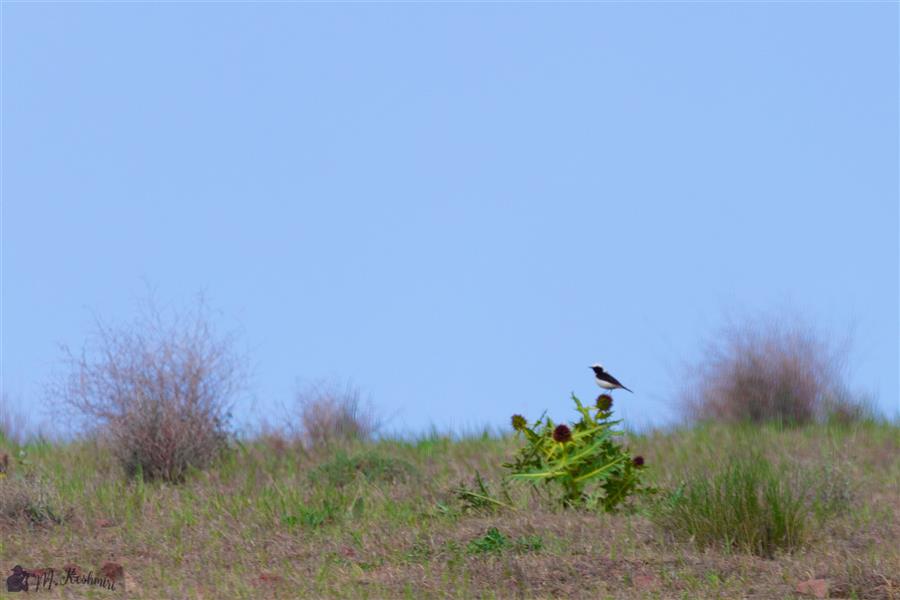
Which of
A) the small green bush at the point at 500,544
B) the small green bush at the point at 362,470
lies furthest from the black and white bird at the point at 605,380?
the small green bush at the point at 362,470

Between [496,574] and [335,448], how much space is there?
20.1 ft

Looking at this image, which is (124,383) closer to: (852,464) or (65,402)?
(65,402)

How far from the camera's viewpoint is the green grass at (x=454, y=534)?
648 centimetres

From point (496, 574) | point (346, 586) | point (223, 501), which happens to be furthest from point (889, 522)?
point (223, 501)

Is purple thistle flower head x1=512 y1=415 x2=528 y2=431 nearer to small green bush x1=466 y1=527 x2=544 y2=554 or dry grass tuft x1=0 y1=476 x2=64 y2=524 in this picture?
small green bush x1=466 y1=527 x2=544 y2=554

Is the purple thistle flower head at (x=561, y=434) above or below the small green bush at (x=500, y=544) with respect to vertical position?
above

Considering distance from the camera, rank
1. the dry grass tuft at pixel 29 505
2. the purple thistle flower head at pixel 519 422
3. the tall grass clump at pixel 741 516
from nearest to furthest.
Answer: the tall grass clump at pixel 741 516
the purple thistle flower head at pixel 519 422
the dry grass tuft at pixel 29 505

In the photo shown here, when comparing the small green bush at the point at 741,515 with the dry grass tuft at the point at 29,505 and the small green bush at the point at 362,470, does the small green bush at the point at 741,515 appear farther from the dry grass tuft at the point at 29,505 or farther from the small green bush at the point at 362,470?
the dry grass tuft at the point at 29,505

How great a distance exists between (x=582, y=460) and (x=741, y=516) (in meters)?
1.41

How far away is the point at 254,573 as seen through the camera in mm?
6980

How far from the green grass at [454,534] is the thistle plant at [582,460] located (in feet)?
0.64

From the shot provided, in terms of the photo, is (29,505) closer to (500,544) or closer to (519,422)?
(519,422)

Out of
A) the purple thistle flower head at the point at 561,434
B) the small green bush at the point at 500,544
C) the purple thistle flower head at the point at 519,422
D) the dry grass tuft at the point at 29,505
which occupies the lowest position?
the small green bush at the point at 500,544

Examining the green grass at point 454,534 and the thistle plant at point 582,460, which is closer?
the green grass at point 454,534
